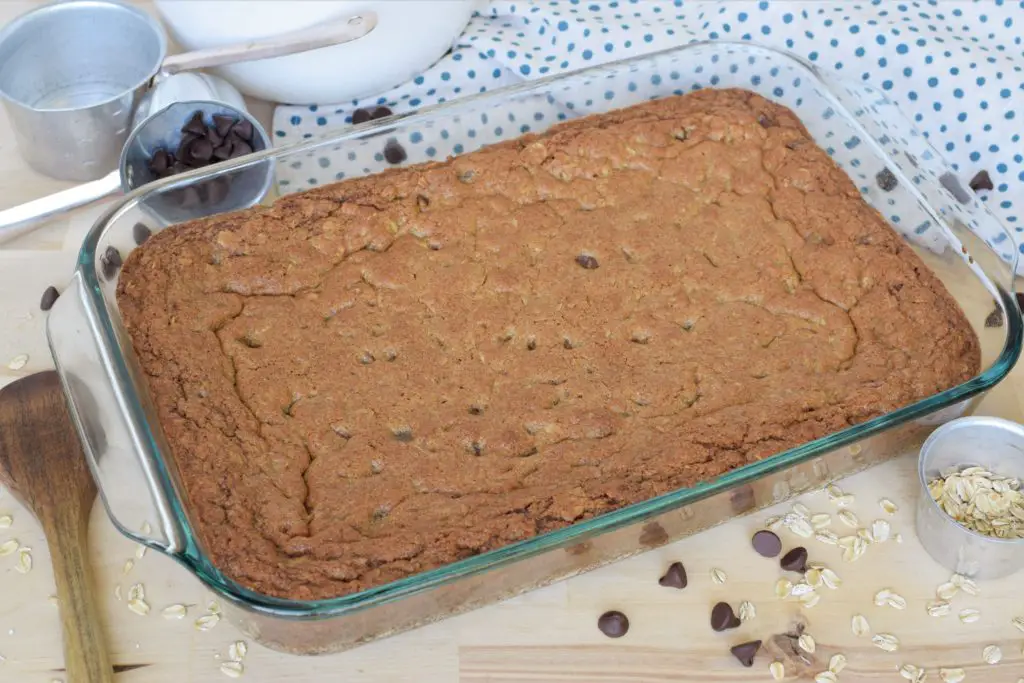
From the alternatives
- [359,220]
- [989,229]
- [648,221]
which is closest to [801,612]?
[648,221]

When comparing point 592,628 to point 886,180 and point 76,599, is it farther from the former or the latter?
point 886,180

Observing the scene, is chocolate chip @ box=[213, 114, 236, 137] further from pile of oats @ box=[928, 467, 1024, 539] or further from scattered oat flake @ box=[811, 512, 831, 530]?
pile of oats @ box=[928, 467, 1024, 539]

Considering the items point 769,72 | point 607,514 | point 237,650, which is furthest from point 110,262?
point 769,72

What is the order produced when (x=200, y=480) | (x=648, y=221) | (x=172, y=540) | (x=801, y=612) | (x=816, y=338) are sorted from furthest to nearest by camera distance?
(x=648, y=221) → (x=816, y=338) → (x=801, y=612) → (x=200, y=480) → (x=172, y=540)

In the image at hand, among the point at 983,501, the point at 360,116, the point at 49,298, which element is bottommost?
the point at 983,501

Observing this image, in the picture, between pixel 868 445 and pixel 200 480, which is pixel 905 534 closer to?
pixel 868 445

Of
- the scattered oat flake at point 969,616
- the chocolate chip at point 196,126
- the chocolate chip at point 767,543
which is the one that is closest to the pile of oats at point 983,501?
the scattered oat flake at point 969,616

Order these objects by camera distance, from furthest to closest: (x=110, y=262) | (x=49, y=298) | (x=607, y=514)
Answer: (x=49, y=298)
(x=110, y=262)
(x=607, y=514)
